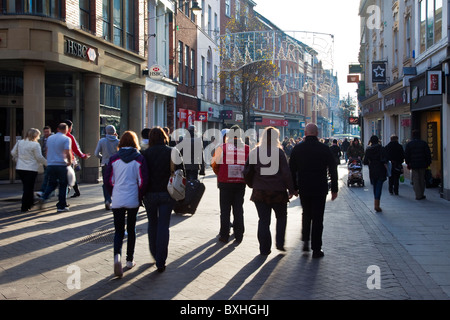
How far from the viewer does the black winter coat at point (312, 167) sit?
7.78 m

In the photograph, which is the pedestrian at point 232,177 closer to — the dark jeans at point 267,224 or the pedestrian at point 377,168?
the dark jeans at point 267,224

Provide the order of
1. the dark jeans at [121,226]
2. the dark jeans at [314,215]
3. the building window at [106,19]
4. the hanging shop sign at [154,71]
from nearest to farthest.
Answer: the dark jeans at [121,226] → the dark jeans at [314,215] → the building window at [106,19] → the hanging shop sign at [154,71]

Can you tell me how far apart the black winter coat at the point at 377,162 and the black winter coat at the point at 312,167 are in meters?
5.02

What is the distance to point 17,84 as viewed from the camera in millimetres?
17969

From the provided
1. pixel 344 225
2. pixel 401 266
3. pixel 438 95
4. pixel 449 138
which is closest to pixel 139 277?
pixel 401 266

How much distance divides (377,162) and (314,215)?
5.41 meters

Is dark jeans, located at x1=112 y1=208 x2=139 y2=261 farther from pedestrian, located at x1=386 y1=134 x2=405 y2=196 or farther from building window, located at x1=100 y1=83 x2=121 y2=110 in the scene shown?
building window, located at x1=100 y1=83 x2=121 y2=110

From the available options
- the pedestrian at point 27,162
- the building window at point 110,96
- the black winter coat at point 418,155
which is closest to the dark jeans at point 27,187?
the pedestrian at point 27,162

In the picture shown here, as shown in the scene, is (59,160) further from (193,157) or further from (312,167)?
(312,167)

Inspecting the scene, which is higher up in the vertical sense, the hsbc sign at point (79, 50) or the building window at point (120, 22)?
the building window at point (120, 22)

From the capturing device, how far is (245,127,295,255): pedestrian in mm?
7793
